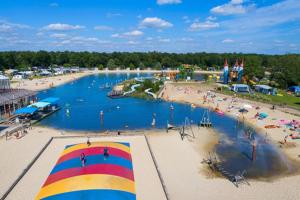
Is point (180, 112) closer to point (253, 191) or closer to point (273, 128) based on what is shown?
point (273, 128)

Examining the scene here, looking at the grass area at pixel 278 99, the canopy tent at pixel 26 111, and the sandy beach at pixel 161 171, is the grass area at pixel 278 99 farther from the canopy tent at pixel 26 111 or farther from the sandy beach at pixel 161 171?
the canopy tent at pixel 26 111

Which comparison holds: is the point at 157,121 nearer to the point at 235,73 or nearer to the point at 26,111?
the point at 26,111

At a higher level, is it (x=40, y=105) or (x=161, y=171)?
(x=40, y=105)

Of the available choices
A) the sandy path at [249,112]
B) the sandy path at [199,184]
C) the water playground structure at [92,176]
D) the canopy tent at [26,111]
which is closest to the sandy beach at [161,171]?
the sandy path at [199,184]

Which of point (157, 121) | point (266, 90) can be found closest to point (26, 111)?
point (157, 121)

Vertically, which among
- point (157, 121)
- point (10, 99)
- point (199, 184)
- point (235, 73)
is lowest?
point (199, 184)

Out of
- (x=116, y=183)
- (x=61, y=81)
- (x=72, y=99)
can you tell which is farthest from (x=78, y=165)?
(x=61, y=81)
